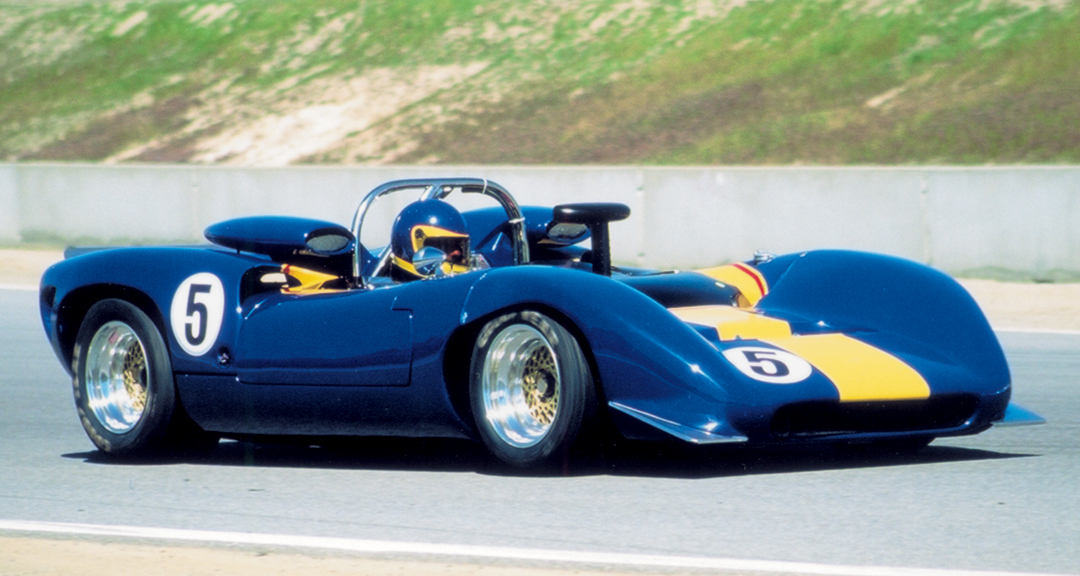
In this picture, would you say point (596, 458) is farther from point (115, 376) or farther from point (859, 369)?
point (115, 376)

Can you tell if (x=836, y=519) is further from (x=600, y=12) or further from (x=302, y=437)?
(x=600, y=12)

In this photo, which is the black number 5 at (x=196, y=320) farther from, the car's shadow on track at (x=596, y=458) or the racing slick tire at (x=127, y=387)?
the car's shadow on track at (x=596, y=458)

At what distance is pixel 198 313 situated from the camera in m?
6.52

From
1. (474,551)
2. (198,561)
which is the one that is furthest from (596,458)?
(198,561)

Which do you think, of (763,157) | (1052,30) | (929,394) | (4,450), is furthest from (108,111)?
(929,394)

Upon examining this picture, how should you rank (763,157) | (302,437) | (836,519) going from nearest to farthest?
(836,519)
(302,437)
(763,157)

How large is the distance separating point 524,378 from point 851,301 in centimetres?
141

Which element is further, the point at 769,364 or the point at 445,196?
the point at 445,196

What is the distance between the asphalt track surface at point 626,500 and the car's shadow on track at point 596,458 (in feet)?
0.04

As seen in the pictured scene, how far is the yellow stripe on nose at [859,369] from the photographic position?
564 centimetres

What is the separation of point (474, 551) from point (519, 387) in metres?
1.24

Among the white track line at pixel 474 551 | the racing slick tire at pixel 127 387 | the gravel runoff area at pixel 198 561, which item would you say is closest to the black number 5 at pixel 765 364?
the white track line at pixel 474 551

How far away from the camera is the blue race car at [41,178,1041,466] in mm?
5527

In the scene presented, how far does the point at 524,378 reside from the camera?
18.9 feet
